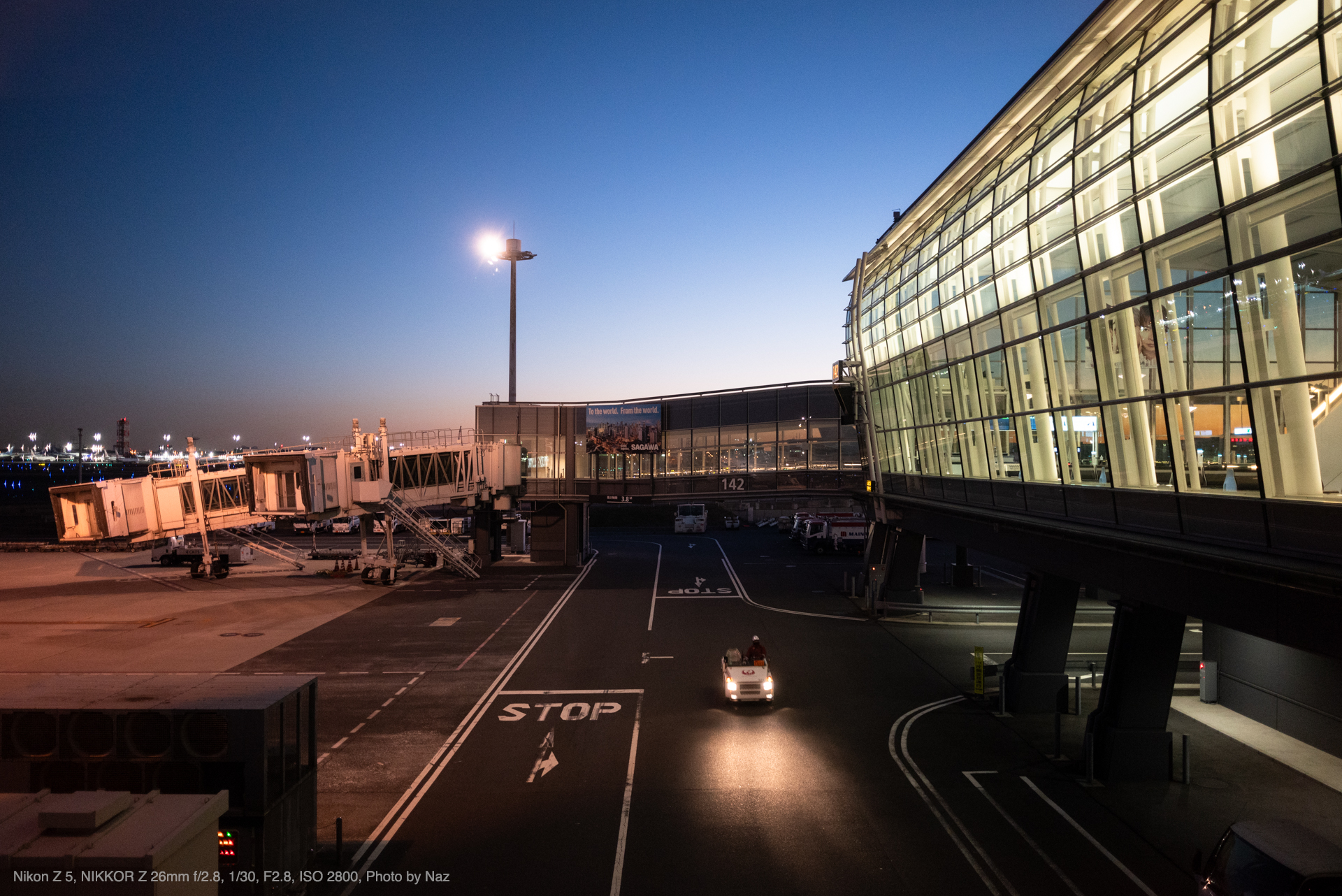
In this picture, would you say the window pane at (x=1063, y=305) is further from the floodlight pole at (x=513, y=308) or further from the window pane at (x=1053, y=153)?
the floodlight pole at (x=513, y=308)

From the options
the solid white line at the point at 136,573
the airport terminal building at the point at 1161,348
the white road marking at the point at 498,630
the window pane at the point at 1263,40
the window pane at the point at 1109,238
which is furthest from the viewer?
the solid white line at the point at 136,573

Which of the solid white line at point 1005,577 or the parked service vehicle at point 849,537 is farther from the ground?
the parked service vehicle at point 849,537

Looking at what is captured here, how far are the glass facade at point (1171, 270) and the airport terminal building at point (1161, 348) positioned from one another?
0.16 ft

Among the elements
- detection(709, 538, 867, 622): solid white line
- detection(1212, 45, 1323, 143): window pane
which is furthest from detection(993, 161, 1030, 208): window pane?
detection(709, 538, 867, 622): solid white line

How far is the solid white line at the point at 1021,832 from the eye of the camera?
12031 millimetres

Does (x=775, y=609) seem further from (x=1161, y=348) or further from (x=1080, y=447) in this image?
(x=1161, y=348)

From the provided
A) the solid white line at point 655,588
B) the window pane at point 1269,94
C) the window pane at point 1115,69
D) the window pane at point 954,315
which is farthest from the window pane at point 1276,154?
the solid white line at point 655,588

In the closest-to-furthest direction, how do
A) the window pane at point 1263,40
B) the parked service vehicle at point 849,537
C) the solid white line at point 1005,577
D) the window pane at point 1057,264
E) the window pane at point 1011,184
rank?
1. the window pane at point 1263,40
2. the window pane at point 1057,264
3. the window pane at point 1011,184
4. the solid white line at point 1005,577
5. the parked service vehicle at point 849,537

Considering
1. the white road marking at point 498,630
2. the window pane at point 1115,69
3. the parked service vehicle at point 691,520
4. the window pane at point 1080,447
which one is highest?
the window pane at point 1115,69

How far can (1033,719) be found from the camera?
20422 mm

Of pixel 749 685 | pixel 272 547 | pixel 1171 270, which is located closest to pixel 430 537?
pixel 272 547

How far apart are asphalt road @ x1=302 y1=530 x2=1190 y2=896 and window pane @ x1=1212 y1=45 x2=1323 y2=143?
39.6 ft

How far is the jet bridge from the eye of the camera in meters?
39.4

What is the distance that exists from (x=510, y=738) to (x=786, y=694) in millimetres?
8109
